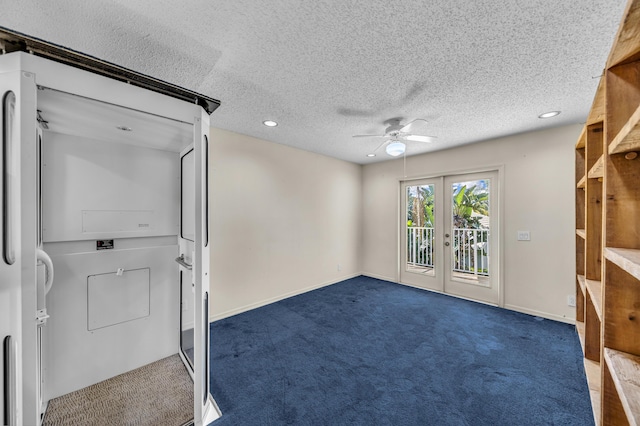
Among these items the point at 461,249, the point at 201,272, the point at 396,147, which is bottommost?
the point at 461,249

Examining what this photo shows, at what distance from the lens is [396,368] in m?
2.19

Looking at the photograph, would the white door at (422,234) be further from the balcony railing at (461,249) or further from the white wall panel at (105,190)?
the white wall panel at (105,190)

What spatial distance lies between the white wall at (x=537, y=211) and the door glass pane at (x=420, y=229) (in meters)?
0.69

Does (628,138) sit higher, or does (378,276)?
(628,138)

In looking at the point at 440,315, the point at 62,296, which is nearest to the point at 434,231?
the point at 440,315

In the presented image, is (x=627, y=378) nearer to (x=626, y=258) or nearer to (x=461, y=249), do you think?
(x=626, y=258)

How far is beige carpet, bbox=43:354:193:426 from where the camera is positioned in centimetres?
165

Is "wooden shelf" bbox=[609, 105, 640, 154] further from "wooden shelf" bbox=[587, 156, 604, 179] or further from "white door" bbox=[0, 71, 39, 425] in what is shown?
"white door" bbox=[0, 71, 39, 425]

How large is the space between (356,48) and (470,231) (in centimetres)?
348

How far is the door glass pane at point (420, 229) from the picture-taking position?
4488 millimetres

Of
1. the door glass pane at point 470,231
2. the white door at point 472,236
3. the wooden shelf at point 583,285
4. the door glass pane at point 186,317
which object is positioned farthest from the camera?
the door glass pane at point 470,231

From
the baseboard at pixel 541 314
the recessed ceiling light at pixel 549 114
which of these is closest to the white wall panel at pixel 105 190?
the recessed ceiling light at pixel 549 114

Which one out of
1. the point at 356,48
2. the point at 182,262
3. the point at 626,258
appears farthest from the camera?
the point at 182,262

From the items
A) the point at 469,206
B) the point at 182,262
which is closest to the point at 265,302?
the point at 182,262
